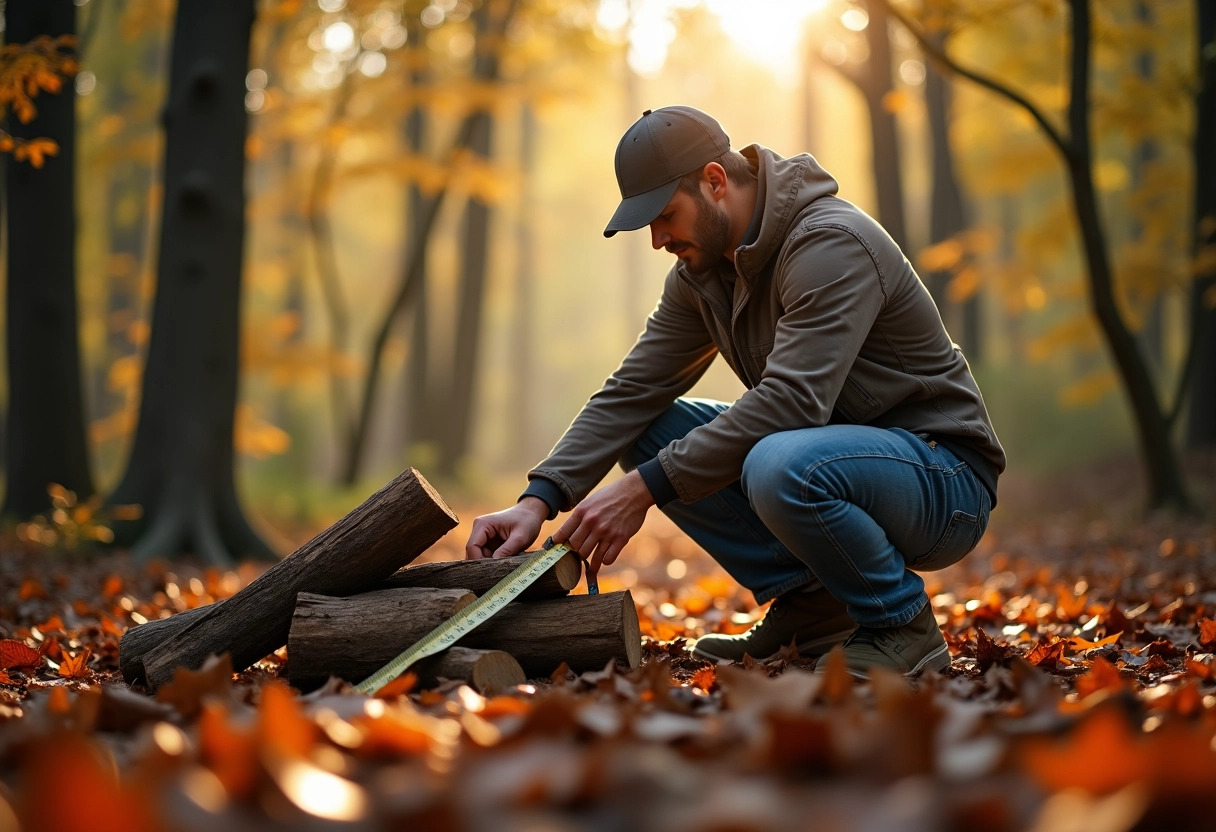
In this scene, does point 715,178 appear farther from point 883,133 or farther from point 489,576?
point 883,133

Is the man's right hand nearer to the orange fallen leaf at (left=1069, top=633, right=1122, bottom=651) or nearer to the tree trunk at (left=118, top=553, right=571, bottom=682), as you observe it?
the tree trunk at (left=118, top=553, right=571, bottom=682)

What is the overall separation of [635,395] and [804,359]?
2.36ft

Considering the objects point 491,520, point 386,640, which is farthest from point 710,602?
point 386,640

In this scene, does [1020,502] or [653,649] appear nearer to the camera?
[653,649]

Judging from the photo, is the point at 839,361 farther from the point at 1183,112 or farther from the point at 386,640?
the point at 1183,112

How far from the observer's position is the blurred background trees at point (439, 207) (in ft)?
21.8

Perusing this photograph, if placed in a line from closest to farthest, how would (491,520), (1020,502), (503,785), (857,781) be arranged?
1. (503,785)
2. (857,781)
3. (491,520)
4. (1020,502)

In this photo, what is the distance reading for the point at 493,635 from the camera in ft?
9.09

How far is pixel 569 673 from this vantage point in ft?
8.89

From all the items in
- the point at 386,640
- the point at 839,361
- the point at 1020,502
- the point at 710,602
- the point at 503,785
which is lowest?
the point at 1020,502

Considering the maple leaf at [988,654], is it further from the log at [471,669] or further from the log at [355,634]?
the log at [355,634]

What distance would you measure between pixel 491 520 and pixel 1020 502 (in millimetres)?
9232

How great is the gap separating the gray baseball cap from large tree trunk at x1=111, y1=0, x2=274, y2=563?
4462 millimetres

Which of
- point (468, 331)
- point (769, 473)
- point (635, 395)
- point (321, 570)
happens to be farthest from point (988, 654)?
point (468, 331)
